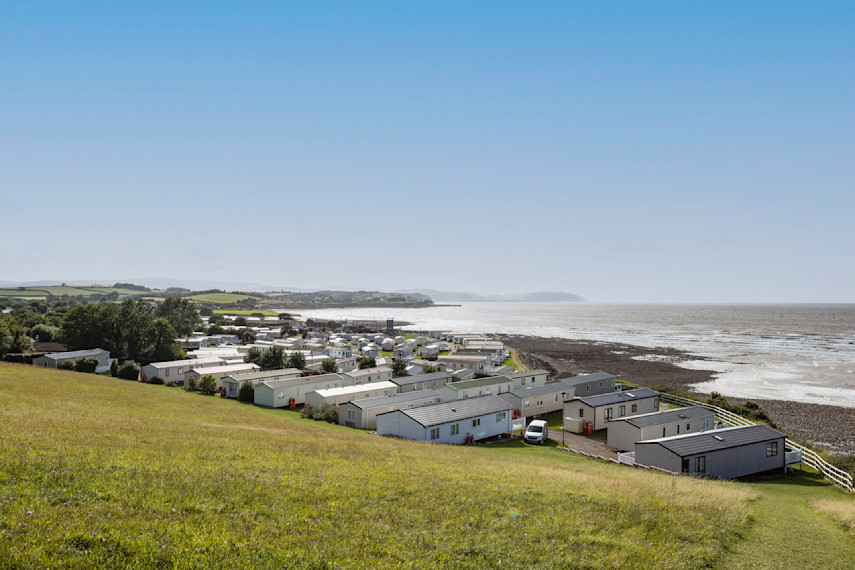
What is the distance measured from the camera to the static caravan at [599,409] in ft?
131

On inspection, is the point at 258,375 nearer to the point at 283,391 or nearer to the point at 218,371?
the point at 283,391

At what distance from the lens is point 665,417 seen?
3616 cm

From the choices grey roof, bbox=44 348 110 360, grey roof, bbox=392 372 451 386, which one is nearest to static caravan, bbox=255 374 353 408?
grey roof, bbox=392 372 451 386

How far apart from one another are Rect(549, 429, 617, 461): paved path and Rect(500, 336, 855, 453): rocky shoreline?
58.7ft

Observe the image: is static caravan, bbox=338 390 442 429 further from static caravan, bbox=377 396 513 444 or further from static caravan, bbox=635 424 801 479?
static caravan, bbox=635 424 801 479

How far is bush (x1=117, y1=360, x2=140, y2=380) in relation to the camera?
59.0m

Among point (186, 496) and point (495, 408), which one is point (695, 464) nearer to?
point (495, 408)

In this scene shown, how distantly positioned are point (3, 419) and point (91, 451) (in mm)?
6421

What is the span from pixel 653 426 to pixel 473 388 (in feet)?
61.1

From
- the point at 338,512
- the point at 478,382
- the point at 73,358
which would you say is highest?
the point at 338,512

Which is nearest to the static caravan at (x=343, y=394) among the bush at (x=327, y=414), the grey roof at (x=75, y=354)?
the bush at (x=327, y=414)

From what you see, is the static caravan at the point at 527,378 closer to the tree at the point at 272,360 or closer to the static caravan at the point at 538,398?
the static caravan at the point at 538,398

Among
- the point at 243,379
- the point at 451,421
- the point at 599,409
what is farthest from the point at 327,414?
the point at 599,409

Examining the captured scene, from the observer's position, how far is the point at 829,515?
18.5 m
